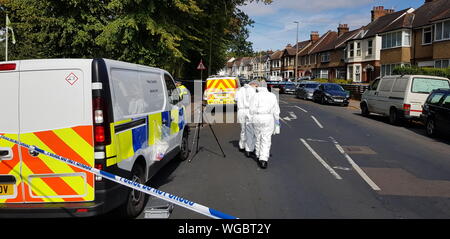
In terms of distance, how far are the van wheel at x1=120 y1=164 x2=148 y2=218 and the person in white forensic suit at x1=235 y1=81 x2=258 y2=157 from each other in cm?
361

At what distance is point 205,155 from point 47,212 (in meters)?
4.94

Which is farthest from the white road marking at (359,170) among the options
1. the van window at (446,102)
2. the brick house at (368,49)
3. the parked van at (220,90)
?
the brick house at (368,49)

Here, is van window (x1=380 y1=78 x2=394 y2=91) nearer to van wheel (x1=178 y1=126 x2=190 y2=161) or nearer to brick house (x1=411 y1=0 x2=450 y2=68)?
van wheel (x1=178 y1=126 x2=190 y2=161)

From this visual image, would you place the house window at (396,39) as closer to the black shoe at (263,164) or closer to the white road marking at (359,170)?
the white road marking at (359,170)

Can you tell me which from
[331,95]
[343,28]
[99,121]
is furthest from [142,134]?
[343,28]

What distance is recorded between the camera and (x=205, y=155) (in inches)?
340

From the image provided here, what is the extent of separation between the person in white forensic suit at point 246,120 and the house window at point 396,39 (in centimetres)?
2957

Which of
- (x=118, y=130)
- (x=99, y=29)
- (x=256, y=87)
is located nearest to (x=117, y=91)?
(x=118, y=130)

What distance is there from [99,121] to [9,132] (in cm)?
103

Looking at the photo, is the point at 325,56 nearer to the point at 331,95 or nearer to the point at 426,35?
the point at 426,35

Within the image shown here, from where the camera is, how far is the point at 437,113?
11.3 metres

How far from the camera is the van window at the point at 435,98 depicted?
1149 cm

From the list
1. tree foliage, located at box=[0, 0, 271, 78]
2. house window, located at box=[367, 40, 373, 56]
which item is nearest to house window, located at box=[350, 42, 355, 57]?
house window, located at box=[367, 40, 373, 56]

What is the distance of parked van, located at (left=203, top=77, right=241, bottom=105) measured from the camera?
18.0 metres
